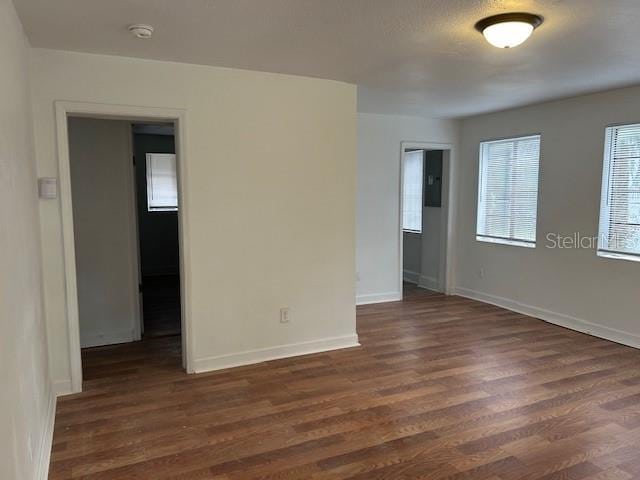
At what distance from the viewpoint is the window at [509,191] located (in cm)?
548

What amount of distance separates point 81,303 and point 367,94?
11.0 ft

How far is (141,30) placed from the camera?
9.03 feet

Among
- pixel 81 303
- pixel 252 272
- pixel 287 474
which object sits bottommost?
pixel 287 474

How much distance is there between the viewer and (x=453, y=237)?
656 cm

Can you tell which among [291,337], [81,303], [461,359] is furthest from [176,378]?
[461,359]

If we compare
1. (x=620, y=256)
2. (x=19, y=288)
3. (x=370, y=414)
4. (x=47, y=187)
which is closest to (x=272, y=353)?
(x=370, y=414)

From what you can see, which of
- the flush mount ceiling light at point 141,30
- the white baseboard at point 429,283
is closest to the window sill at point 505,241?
the white baseboard at point 429,283

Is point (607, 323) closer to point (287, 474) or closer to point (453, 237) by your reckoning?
point (453, 237)

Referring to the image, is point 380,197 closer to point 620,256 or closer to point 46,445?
point 620,256

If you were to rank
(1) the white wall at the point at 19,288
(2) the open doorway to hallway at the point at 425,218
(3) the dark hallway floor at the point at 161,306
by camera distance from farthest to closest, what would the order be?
(2) the open doorway to hallway at the point at 425,218 < (3) the dark hallway floor at the point at 161,306 < (1) the white wall at the point at 19,288

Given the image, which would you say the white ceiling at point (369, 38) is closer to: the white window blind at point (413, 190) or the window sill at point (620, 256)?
the window sill at point (620, 256)

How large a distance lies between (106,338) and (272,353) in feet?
5.44

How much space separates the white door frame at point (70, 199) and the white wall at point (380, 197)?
278 cm

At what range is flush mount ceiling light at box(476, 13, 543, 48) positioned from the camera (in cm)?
252
